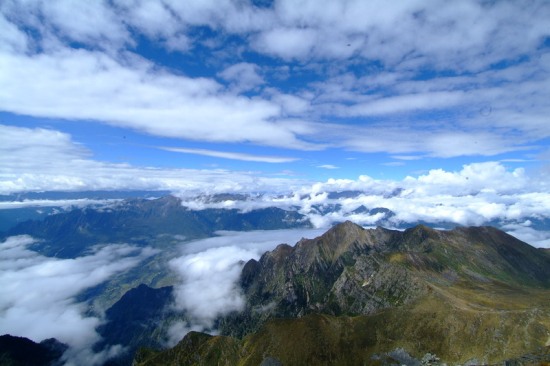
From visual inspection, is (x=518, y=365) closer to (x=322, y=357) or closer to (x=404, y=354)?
(x=404, y=354)

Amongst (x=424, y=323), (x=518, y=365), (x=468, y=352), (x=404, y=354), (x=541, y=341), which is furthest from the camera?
(x=424, y=323)

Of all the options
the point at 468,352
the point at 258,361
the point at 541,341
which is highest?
the point at 541,341

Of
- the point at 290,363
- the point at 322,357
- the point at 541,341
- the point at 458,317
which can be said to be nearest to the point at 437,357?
the point at 458,317

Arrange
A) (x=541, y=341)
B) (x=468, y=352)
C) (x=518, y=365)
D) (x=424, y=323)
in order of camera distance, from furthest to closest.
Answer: (x=424, y=323) → (x=468, y=352) → (x=541, y=341) → (x=518, y=365)

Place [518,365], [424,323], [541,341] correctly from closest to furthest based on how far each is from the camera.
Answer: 1. [518,365]
2. [541,341]
3. [424,323]

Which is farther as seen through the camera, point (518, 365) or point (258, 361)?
point (258, 361)

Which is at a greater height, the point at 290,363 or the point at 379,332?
the point at 379,332

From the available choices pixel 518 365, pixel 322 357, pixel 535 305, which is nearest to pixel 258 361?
pixel 322 357

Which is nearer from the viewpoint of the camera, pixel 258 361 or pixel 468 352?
pixel 468 352

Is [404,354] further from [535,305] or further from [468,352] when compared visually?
[535,305]
